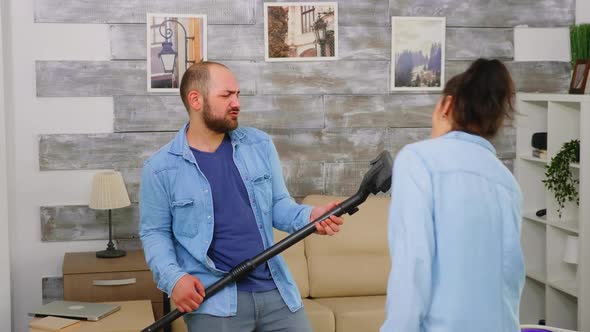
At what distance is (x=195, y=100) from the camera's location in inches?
111

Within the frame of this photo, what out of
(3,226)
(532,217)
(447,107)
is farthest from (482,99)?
(532,217)

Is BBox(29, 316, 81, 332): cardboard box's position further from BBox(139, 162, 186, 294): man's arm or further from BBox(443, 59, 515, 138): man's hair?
BBox(443, 59, 515, 138): man's hair

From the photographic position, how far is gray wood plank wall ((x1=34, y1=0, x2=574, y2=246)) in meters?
4.26

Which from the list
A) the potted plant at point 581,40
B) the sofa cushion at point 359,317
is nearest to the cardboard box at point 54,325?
the sofa cushion at point 359,317

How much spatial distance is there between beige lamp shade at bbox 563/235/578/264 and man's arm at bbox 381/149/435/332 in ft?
8.62

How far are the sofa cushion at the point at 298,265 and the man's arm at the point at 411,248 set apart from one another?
2243 mm

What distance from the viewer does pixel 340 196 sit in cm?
451

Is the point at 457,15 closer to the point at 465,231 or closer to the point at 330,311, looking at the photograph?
the point at 330,311

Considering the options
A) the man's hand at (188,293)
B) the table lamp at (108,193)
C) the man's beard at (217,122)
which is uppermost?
the man's beard at (217,122)

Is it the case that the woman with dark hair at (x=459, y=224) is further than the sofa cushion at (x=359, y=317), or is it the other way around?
the sofa cushion at (x=359, y=317)

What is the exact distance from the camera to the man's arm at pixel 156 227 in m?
2.66

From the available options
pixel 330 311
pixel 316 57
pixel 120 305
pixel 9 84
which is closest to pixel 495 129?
pixel 330 311

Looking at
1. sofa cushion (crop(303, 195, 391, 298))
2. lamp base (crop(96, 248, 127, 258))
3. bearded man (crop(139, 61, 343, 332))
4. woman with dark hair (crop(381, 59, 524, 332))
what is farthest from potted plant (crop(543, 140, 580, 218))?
woman with dark hair (crop(381, 59, 524, 332))

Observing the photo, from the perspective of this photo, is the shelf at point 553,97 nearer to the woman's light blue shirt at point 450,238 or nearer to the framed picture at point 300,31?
the framed picture at point 300,31
